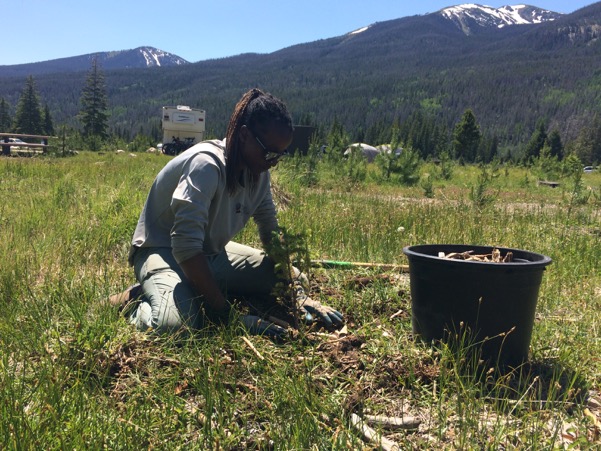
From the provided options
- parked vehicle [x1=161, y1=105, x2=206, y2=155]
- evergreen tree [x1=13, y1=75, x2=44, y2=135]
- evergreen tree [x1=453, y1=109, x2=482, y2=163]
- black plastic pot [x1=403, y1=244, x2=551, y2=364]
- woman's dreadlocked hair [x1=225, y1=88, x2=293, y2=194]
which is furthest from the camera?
evergreen tree [x1=453, y1=109, x2=482, y2=163]

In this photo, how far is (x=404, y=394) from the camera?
6.55 ft

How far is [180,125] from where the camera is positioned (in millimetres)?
28781

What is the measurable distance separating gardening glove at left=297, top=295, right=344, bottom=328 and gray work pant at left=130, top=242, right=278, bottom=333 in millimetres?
337

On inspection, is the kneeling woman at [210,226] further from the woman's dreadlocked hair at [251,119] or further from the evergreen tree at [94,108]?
the evergreen tree at [94,108]

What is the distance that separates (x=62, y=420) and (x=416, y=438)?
3.98 feet

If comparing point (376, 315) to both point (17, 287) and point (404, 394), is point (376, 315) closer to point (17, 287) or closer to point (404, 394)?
point (404, 394)

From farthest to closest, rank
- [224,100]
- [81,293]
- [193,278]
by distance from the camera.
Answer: [224,100] → [81,293] → [193,278]

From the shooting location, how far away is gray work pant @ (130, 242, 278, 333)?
2373 millimetres

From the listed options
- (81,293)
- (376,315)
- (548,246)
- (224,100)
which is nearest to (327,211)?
(548,246)

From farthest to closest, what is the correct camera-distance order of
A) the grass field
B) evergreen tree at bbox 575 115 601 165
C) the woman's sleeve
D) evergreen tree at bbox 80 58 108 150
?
evergreen tree at bbox 575 115 601 165 < evergreen tree at bbox 80 58 108 150 < the woman's sleeve < the grass field

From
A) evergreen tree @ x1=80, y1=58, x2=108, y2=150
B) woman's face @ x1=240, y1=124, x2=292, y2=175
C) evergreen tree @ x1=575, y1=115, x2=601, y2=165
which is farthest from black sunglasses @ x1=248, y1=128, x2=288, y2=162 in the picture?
evergreen tree @ x1=575, y1=115, x2=601, y2=165

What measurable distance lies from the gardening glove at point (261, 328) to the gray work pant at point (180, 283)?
0.22 m

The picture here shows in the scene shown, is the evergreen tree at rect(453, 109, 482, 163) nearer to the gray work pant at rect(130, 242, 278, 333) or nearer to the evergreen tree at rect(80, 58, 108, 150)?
the evergreen tree at rect(80, 58, 108, 150)

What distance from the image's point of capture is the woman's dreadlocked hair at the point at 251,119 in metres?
2.46
